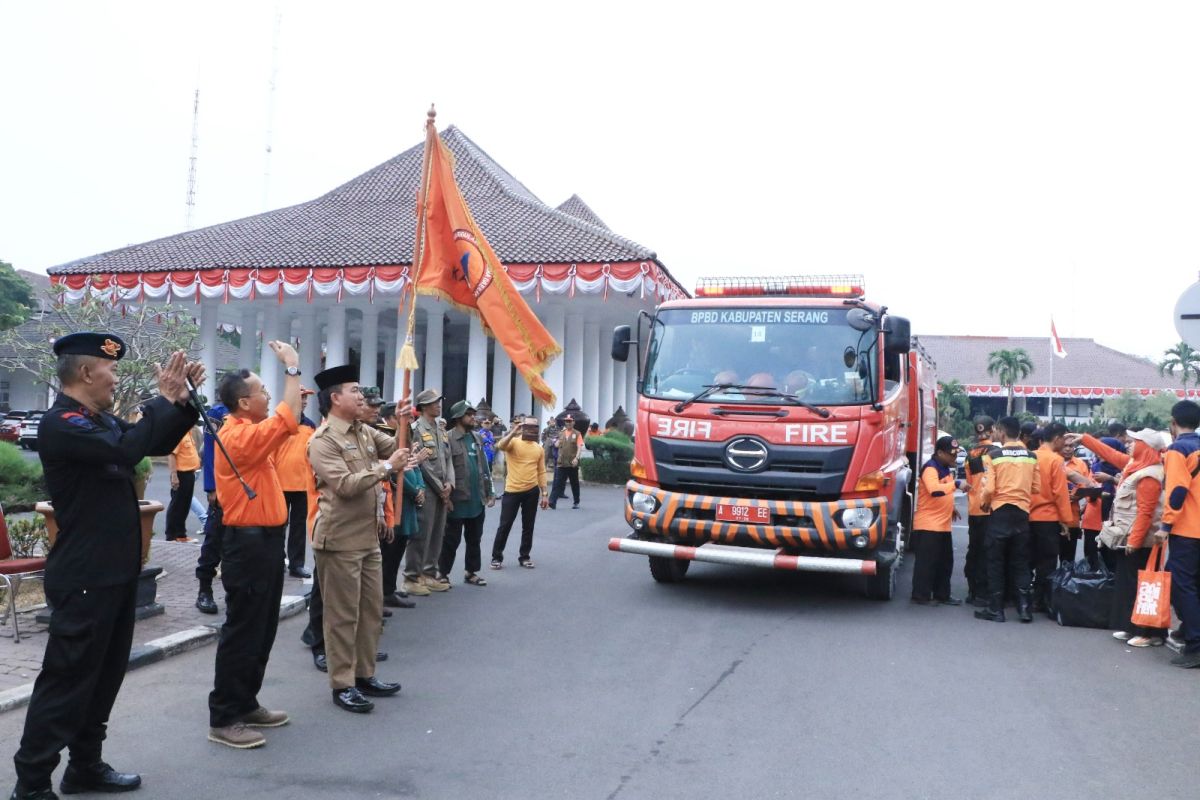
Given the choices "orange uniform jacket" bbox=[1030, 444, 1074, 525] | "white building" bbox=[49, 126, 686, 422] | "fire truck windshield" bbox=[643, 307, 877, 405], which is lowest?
"orange uniform jacket" bbox=[1030, 444, 1074, 525]

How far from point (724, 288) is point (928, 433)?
5.62 metres

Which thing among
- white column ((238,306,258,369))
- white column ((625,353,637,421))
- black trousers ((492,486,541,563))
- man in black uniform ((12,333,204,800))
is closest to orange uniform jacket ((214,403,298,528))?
man in black uniform ((12,333,204,800))

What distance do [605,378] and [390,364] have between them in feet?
26.4

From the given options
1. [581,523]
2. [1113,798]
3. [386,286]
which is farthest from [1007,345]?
[1113,798]

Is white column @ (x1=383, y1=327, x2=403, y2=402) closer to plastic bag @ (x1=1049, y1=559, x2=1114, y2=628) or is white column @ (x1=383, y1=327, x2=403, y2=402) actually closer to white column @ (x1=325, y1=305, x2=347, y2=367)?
white column @ (x1=325, y1=305, x2=347, y2=367)

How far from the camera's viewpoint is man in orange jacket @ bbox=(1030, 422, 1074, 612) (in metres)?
8.44

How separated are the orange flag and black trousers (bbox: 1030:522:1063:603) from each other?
4.69m

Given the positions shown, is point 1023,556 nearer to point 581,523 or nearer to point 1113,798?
point 1113,798

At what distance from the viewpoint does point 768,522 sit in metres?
8.18

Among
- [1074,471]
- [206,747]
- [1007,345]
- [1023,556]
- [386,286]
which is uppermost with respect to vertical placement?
[1007,345]

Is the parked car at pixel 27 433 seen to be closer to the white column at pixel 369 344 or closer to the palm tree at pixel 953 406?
the white column at pixel 369 344

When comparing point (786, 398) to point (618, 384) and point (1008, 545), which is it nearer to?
point (1008, 545)

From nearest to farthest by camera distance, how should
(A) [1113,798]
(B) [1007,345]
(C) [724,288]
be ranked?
(A) [1113,798]
(C) [724,288]
(B) [1007,345]

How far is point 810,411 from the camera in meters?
8.20
